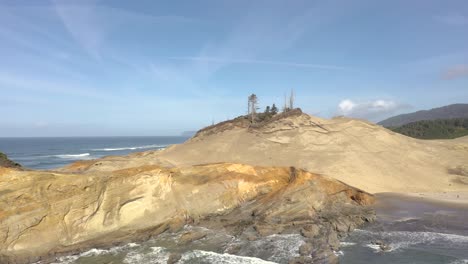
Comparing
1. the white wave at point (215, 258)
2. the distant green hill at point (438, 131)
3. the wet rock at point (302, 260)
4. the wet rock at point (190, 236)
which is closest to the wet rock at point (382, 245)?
the wet rock at point (302, 260)

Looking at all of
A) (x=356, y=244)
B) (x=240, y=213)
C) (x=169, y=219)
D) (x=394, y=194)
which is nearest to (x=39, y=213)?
(x=169, y=219)

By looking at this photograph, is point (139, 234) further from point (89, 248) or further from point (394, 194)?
point (394, 194)

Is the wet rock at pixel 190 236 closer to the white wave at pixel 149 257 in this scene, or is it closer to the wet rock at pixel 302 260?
the white wave at pixel 149 257

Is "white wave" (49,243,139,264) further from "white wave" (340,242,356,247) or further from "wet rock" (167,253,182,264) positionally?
"white wave" (340,242,356,247)

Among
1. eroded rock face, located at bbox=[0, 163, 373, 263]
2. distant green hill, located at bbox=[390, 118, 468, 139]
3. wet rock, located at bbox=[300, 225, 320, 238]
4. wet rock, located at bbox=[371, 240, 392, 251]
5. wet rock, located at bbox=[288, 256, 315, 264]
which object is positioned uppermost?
distant green hill, located at bbox=[390, 118, 468, 139]

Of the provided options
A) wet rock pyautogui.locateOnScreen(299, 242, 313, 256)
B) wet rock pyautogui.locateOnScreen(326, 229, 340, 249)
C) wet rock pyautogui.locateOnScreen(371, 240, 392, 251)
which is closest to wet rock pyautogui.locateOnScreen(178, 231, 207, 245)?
wet rock pyautogui.locateOnScreen(299, 242, 313, 256)
